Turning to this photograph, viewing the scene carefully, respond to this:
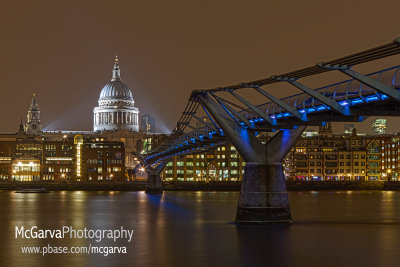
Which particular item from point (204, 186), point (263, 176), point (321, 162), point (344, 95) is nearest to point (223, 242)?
point (263, 176)

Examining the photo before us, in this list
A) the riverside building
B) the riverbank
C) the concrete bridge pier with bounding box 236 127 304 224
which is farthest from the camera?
the riverside building

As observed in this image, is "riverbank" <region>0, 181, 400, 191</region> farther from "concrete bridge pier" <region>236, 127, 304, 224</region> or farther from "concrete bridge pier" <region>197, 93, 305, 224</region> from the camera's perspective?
"concrete bridge pier" <region>236, 127, 304, 224</region>

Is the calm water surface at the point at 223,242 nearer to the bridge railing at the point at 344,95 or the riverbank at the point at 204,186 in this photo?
the bridge railing at the point at 344,95

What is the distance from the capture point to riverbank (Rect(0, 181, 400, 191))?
16112 cm

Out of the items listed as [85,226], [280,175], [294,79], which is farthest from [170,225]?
[294,79]

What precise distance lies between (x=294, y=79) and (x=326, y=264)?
10.8 meters

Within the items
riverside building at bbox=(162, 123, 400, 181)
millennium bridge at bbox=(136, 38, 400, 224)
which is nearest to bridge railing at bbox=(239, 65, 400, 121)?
millennium bridge at bbox=(136, 38, 400, 224)

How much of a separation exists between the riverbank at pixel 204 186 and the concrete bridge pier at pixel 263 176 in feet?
356

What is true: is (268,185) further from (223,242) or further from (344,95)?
(344,95)

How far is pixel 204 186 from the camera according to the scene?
534ft

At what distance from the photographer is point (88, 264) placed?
36125 millimetres

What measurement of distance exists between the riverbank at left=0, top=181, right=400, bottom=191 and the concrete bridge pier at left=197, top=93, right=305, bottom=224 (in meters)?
109

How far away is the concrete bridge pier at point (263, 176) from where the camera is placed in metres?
49.3

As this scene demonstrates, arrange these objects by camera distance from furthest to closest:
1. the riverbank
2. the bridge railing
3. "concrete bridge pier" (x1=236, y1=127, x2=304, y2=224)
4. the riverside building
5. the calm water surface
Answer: the riverside building
the riverbank
"concrete bridge pier" (x1=236, y1=127, x2=304, y2=224)
the calm water surface
the bridge railing
